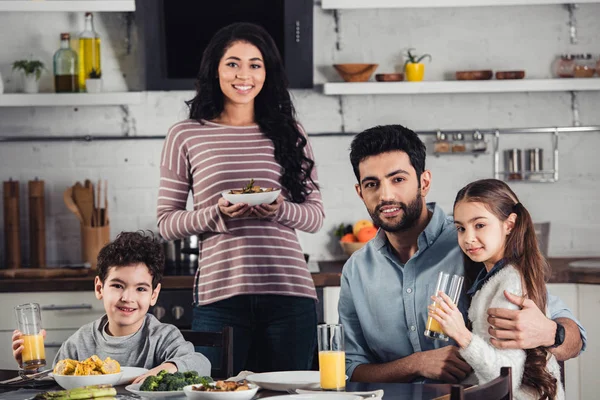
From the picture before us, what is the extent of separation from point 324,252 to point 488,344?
7.70 feet

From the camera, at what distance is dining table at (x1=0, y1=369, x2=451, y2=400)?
1.85 m

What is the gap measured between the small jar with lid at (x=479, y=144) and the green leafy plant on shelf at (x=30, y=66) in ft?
6.73

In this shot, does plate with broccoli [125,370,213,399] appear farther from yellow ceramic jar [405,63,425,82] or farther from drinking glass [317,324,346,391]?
yellow ceramic jar [405,63,425,82]

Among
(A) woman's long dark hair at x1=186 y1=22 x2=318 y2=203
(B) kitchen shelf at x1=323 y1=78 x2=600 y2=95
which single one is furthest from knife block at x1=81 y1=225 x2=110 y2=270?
(A) woman's long dark hair at x1=186 y1=22 x2=318 y2=203

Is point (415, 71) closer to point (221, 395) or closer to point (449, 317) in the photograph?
point (449, 317)

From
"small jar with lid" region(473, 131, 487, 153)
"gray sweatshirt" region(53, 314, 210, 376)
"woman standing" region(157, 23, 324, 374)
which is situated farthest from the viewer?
"small jar with lid" region(473, 131, 487, 153)

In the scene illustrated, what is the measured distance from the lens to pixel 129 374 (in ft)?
6.78

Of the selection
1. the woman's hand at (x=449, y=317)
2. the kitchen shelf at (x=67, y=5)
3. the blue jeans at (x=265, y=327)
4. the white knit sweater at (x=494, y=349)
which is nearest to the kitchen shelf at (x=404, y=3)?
the kitchen shelf at (x=67, y=5)

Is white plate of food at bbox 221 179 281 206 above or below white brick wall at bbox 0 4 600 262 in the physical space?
below

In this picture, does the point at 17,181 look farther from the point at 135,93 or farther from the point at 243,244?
the point at 243,244

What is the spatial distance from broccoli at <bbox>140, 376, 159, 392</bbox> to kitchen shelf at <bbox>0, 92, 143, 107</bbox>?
241 cm

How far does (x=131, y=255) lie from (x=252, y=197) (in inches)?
17.5

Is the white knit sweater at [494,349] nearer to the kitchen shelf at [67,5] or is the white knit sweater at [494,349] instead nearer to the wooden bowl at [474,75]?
the wooden bowl at [474,75]

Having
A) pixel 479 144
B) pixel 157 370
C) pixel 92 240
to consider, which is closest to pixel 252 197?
pixel 157 370
